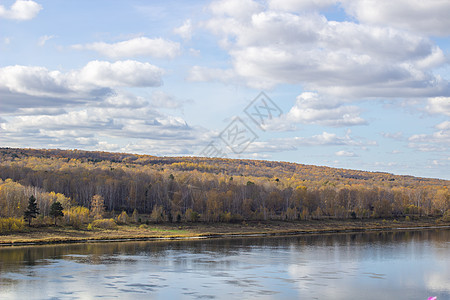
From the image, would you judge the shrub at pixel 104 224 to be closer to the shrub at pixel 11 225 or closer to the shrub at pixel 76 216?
the shrub at pixel 76 216

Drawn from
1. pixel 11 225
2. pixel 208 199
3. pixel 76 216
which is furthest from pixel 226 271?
pixel 208 199

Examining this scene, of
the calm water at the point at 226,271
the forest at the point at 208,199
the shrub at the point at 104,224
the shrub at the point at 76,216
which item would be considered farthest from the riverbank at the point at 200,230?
the calm water at the point at 226,271

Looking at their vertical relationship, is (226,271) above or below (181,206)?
below

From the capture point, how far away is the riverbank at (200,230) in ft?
210

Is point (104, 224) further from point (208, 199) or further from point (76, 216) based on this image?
point (208, 199)

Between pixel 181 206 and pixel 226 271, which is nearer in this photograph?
pixel 226 271

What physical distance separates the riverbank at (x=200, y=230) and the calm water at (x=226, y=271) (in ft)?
18.1

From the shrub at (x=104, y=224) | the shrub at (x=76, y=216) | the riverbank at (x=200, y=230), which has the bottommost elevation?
the riverbank at (x=200, y=230)

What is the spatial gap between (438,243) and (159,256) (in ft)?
133

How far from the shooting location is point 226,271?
4122 centimetres

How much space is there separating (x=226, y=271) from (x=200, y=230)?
4053 centimetres

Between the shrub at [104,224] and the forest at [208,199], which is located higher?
the forest at [208,199]

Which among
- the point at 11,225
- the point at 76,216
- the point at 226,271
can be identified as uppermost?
the point at 76,216

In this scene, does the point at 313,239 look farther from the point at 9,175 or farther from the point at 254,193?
the point at 9,175
